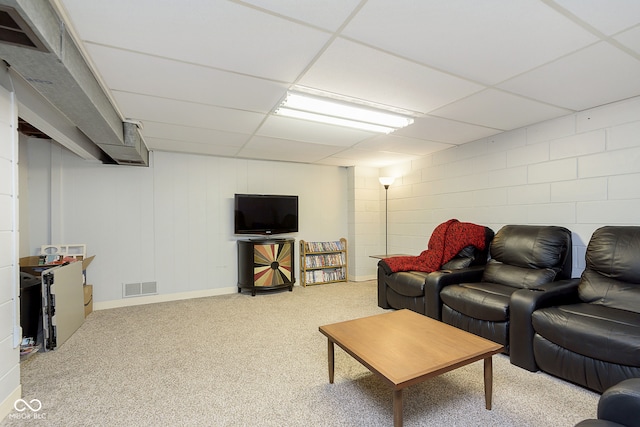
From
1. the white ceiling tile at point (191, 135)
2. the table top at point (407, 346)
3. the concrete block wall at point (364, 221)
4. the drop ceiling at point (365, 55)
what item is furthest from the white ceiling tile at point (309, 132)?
the table top at point (407, 346)

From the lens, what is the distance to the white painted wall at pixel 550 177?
98.9 inches

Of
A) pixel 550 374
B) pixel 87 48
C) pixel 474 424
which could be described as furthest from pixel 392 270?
pixel 87 48

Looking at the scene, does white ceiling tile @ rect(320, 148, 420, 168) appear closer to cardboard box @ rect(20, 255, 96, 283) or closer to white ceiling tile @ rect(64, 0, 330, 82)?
white ceiling tile @ rect(64, 0, 330, 82)

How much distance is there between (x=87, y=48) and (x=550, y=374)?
3.77 metres

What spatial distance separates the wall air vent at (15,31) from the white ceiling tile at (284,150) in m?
2.28

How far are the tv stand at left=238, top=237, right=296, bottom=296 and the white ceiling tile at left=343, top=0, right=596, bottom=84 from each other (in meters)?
3.36

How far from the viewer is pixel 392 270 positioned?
144 inches

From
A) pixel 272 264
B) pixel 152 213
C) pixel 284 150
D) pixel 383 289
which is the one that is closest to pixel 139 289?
pixel 152 213

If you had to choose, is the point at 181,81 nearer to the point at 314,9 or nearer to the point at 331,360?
the point at 314,9

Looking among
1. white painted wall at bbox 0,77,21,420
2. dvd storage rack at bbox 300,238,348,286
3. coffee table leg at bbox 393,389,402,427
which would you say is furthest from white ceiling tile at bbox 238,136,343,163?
coffee table leg at bbox 393,389,402,427

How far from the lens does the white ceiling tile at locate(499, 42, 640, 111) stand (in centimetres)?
184

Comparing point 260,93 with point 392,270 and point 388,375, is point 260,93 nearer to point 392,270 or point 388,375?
point 388,375

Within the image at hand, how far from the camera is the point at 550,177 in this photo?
3.00 m

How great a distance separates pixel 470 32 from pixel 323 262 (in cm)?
418
